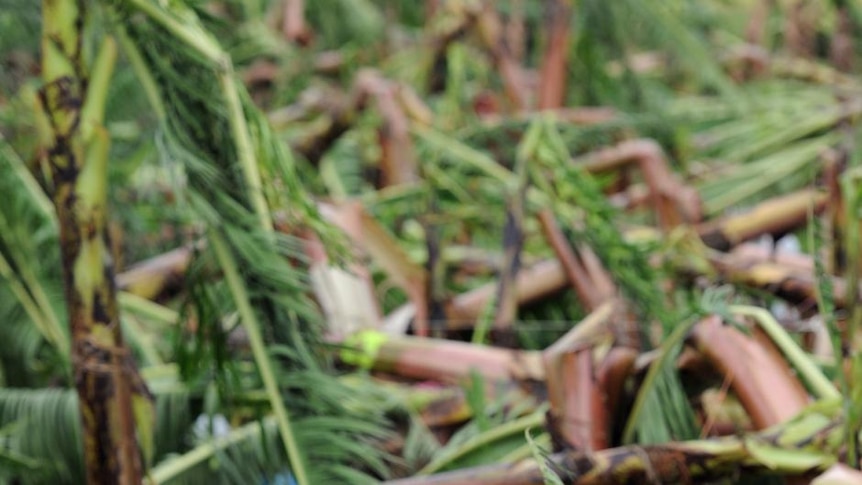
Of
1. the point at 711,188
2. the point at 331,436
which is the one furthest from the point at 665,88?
the point at 331,436

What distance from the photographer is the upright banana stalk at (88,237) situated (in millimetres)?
578

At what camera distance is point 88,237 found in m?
0.58

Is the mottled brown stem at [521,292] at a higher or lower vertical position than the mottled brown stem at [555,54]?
lower

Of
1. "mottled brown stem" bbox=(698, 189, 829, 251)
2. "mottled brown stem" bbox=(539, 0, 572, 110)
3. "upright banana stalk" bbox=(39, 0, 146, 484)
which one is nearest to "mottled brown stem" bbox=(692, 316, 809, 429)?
"upright banana stalk" bbox=(39, 0, 146, 484)

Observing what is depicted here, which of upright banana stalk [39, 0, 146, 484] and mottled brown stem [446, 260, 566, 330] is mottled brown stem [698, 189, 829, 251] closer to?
mottled brown stem [446, 260, 566, 330]

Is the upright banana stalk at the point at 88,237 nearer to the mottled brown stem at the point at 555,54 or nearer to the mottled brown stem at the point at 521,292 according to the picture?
the mottled brown stem at the point at 521,292

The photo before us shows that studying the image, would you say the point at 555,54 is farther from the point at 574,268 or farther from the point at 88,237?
the point at 88,237

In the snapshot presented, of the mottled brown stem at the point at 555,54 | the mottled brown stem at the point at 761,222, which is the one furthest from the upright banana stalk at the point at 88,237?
the mottled brown stem at the point at 555,54

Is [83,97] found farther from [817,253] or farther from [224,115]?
[817,253]

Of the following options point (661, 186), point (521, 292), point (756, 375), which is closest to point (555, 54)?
point (661, 186)

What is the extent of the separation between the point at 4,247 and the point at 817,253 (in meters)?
0.63

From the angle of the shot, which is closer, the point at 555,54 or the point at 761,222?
the point at 761,222

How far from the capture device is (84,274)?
59 cm

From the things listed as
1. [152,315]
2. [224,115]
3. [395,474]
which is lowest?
[395,474]
